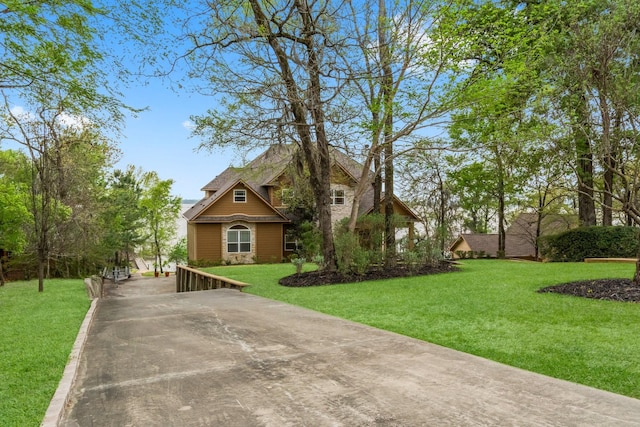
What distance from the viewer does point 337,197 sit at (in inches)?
1079

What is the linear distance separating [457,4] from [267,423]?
1137 cm

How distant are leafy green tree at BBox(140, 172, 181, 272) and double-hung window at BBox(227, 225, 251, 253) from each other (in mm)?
9071

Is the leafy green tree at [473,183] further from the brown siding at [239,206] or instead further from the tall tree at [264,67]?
the tall tree at [264,67]

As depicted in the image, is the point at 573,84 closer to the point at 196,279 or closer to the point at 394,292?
the point at 394,292

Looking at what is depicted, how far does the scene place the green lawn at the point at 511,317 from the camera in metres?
4.34

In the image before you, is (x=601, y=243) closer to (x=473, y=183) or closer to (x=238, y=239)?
(x=473, y=183)

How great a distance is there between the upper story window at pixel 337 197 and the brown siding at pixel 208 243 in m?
7.07

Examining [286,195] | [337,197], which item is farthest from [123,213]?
[337,197]

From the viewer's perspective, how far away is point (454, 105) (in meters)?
11.6

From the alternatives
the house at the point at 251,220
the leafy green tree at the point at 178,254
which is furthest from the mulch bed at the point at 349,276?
the leafy green tree at the point at 178,254

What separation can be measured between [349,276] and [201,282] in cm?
523

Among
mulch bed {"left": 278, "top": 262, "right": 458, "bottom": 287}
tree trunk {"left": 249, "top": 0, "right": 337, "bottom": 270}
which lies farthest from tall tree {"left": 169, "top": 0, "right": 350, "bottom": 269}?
mulch bed {"left": 278, "top": 262, "right": 458, "bottom": 287}

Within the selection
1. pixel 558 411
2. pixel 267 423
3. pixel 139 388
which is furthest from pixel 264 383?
pixel 558 411

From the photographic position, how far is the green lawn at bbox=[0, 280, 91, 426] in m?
3.47
